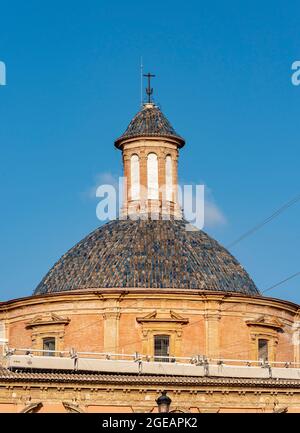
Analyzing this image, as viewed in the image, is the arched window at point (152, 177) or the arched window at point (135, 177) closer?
the arched window at point (152, 177)

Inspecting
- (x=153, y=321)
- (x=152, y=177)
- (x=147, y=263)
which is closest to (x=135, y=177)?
(x=152, y=177)

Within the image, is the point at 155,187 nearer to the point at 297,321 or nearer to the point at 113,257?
the point at 113,257

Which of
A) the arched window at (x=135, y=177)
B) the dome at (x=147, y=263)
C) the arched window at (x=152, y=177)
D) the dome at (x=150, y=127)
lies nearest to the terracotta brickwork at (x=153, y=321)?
the dome at (x=147, y=263)

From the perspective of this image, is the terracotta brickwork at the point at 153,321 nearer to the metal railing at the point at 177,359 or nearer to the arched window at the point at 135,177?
the metal railing at the point at 177,359

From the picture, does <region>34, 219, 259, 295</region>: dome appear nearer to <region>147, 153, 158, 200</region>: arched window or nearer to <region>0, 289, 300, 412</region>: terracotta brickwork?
<region>0, 289, 300, 412</region>: terracotta brickwork

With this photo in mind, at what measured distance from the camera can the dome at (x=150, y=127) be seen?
2453 inches

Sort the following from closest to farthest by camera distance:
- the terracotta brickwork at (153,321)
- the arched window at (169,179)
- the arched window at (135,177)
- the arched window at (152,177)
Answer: the terracotta brickwork at (153,321)
the arched window at (152,177)
the arched window at (135,177)
the arched window at (169,179)

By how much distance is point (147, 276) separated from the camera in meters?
57.4

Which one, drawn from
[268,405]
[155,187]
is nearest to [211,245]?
[155,187]

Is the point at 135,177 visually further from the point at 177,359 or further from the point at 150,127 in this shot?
the point at 177,359

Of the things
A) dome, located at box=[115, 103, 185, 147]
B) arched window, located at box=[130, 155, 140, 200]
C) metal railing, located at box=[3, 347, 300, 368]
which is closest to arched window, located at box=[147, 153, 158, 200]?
arched window, located at box=[130, 155, 140, 200]

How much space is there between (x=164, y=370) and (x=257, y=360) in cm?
904

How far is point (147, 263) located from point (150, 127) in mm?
8036

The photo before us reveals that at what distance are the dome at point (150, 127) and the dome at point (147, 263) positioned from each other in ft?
14.4
